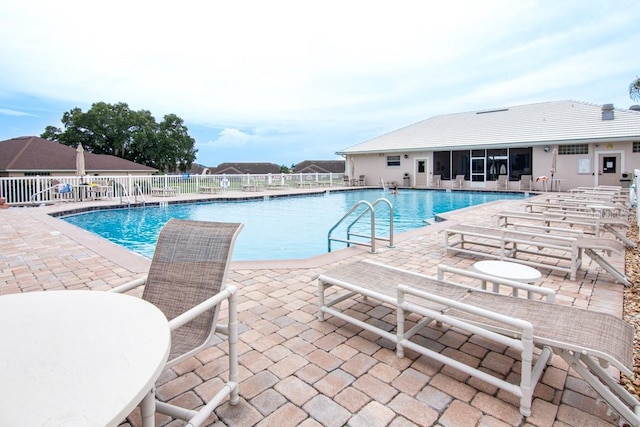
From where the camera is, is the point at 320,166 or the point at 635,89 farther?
the point at 320,166

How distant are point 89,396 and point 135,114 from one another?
132ft

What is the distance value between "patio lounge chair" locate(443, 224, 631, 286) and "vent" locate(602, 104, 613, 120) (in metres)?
16.7

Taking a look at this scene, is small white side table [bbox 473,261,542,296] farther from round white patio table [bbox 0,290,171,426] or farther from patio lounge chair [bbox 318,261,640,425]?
round white patio table [bbox 0,290,171,426]

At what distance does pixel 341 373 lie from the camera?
2.25 meters

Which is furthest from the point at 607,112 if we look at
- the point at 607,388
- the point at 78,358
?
the point at 78,358

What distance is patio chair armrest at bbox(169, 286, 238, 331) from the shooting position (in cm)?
149

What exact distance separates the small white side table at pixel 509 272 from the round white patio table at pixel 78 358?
99.8 inches

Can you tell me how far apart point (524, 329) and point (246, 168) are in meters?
44.8

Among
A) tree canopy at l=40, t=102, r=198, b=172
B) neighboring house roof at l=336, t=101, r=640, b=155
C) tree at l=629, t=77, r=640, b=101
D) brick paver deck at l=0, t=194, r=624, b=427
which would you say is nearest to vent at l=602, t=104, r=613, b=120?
neighboring house roof at l=336, t=101, r=640, b=155

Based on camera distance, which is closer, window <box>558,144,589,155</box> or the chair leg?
the chair leg

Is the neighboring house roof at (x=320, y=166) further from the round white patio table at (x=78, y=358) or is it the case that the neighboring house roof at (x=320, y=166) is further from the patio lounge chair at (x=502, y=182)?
the round white patio table at (x=78, y=358)

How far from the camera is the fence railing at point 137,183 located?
40.0ft

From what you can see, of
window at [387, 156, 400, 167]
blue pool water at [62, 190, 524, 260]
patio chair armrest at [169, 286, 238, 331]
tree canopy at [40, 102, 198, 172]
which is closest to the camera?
patio chair armrest at [169, 286, 238, 331]

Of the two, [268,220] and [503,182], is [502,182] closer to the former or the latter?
[503,182]
